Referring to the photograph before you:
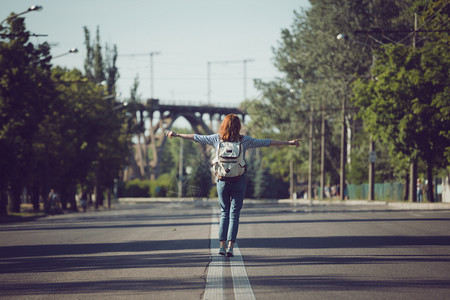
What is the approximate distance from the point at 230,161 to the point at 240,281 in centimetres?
209

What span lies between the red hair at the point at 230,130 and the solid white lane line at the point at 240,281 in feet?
5.48

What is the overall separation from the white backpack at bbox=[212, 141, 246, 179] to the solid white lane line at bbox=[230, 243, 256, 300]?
3.92 ft

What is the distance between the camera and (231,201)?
9766 mm

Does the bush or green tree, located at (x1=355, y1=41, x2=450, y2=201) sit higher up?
green tree, located at (x1=355, y1=41, x2=450, y2=201)

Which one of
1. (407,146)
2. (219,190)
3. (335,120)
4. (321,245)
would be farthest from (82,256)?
(335,120)

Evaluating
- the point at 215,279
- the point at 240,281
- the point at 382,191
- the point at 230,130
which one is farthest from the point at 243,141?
the point at 382,191

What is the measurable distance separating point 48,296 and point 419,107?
27802mm

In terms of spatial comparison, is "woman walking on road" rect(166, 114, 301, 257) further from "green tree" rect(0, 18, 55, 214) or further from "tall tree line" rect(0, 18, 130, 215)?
"green tree" rect(0, 18, 55, 214)

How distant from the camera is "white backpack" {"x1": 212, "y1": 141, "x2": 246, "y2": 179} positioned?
371 inches

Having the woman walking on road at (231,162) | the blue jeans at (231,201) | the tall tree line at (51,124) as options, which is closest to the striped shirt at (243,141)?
the woman walking on road at (231,162)

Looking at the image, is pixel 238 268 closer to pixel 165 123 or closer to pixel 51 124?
pixel 51 124

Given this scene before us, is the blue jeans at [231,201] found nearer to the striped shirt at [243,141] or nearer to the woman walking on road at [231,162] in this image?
the woman walking on road at [231,162]

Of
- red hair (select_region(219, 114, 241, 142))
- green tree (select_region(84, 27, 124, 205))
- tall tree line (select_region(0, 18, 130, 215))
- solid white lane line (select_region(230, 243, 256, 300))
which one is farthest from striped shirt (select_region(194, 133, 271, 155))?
green tree (select_region(84, 27, 124, 205))

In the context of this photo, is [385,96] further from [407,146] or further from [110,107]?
[110,107]
